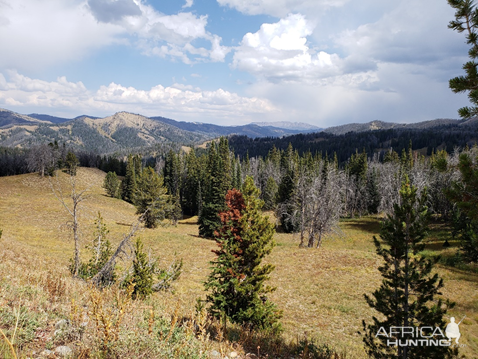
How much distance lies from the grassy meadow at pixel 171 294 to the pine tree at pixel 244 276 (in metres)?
1.50

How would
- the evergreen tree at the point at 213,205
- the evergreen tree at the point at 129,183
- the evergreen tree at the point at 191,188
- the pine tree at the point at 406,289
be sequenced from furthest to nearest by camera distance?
the evergreen tree at the point at 129,183 → the evergreen tree at the point at 191,188 → the evergreen tree at the point at 213,205 → the pine tree at the point at 406,289

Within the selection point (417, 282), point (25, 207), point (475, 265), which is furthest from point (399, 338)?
point (25, 207)

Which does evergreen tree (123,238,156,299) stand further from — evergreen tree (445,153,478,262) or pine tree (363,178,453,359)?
evergreen tree (445,153,478,262)

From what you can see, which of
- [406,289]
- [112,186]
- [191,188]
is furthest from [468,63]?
[112,186]

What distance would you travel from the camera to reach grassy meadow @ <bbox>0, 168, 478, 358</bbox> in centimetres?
411

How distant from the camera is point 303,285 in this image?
21.1m

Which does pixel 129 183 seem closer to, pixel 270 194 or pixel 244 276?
pixel 270 194

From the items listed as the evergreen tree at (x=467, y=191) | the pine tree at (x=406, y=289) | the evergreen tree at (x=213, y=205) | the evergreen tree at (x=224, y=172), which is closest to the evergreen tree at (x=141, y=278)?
the pine tree at (x=406, y=289)

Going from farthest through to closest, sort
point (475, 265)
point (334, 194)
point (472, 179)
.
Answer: point (334, 194), point (475, 265), point (472, 179)

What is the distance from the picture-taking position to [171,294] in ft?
44.8

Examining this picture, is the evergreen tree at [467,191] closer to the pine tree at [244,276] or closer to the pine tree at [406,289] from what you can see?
the pine tree at [406,289]

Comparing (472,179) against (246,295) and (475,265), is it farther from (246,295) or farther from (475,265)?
(475,265)

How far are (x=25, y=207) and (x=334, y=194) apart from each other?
150ft

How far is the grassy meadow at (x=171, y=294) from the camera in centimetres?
411
